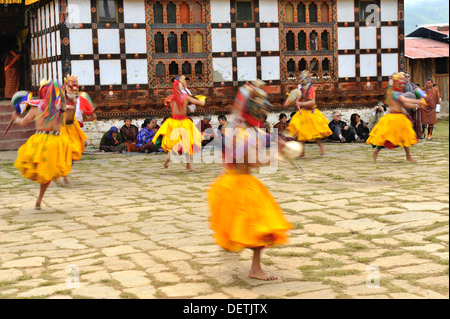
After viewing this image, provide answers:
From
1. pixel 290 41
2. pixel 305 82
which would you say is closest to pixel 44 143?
pixel 305 82

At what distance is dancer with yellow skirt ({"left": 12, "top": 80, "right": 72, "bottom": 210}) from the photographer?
8.20 meters

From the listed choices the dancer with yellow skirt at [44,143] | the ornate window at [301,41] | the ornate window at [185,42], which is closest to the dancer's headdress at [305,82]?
the ornate window at [185,42]

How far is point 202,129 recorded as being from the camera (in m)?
16.9

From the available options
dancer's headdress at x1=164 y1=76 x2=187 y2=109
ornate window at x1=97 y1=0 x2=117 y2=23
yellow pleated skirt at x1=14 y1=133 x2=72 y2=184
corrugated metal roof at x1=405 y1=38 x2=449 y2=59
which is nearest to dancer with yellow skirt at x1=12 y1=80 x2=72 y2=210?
yellow pleated skirt at x1=14 y1=133 x2=72 y2=184

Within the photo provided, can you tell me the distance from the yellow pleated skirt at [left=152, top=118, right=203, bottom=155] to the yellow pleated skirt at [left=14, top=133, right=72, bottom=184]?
3389 millimetres

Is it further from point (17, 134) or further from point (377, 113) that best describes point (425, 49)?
point (17, 134)

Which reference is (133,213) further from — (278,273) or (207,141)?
(207,141)

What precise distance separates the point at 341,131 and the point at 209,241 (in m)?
11.1

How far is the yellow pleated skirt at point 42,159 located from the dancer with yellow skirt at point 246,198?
3.63 m

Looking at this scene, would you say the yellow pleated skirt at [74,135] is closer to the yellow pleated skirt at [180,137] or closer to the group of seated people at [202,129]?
the yellow pleated skirt at [180,137]

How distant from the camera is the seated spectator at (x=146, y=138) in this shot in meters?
15.4

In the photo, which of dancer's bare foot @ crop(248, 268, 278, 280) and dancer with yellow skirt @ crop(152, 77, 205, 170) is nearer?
dancer's bare foot @ crop(248, 268, 278, 280)

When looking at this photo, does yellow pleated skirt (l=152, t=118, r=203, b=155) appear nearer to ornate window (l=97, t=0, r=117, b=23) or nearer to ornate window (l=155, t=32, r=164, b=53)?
ornate window (l=155, t=32, r=164, b=53)

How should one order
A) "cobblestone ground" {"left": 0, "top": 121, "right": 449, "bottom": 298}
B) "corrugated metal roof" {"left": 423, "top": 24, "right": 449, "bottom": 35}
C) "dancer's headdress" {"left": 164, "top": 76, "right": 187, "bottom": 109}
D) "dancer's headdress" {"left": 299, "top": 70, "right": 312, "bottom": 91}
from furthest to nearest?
"corrugated metal roof" {"left": 423, "top": 24, "right": 449, "bottom": 35} < "dancer's headdress" {"left": 299, "top": 70, "right": 312, "bottom": 91} < "dancer's headdress" {"left": 164, "top": 76, "right": 187, "bottom": 109} < "cobblestone ground" {"left": 0, "top": 121, "right": 449, "bottom": 298}
